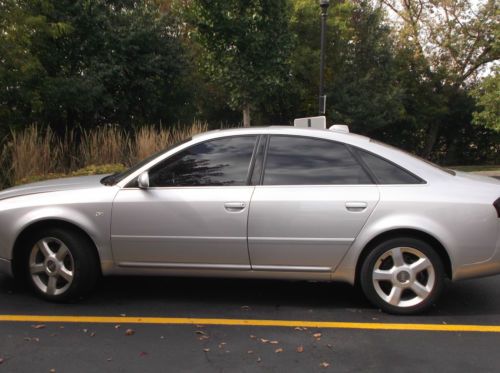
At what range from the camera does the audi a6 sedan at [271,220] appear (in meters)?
4.14

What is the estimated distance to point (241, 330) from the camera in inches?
156

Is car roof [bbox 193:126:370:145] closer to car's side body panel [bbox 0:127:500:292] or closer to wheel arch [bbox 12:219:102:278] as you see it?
car's side body panel [bbox 0:127:500:292]

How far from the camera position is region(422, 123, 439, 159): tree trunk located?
2867 centimetres

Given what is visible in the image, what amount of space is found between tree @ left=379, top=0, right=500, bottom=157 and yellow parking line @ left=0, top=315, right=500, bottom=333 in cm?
2449

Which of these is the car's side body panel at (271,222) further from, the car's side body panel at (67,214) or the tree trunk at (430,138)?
the tree trunk at (430,138)

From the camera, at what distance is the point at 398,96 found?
74.9ft

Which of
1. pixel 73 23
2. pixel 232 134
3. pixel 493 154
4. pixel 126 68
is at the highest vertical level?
pixel 73 23

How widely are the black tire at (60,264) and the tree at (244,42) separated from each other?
34.9 ft

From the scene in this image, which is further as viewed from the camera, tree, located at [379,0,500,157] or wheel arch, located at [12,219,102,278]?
tree, located at [379,0,500,157]

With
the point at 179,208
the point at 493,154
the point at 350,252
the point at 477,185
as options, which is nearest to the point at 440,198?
the point at 477,185

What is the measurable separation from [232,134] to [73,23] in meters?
13.1

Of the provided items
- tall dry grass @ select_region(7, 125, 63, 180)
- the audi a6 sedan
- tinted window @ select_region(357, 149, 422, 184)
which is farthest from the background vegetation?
tinted window @ select_region(357, 149, 422, 184)

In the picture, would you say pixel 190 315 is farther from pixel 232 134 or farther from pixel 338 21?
pixel 338 21

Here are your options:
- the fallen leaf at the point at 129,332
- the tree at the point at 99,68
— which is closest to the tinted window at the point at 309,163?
the fallen leaf at the point at 129,332
